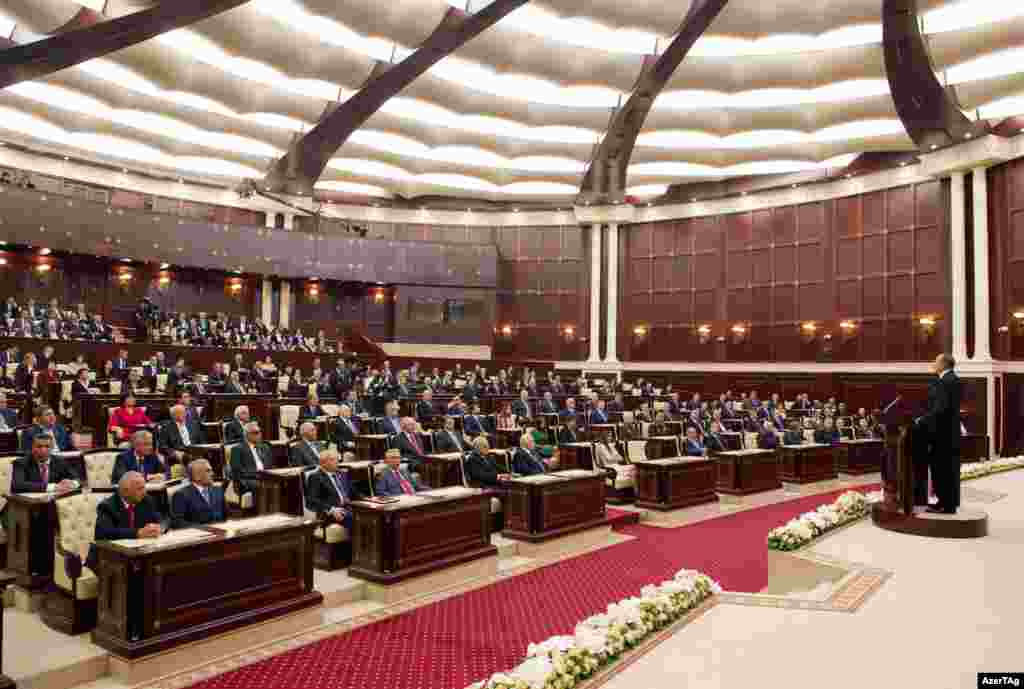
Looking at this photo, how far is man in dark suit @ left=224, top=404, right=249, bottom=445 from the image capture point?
8.12 metres

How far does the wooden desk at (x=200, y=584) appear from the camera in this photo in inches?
165

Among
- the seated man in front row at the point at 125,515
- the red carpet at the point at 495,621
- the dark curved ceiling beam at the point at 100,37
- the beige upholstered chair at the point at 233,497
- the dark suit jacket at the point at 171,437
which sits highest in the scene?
the dark curved ceiling beam at the point at 100,37

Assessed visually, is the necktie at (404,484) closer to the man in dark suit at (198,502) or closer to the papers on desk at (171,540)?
the man in dark suit at (198,502)

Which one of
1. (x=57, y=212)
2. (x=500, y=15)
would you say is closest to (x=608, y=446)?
(x=500, y=15)

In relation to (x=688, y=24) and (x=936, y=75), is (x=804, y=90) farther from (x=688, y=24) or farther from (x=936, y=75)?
(x=688, y=24)

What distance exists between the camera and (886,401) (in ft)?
58.3

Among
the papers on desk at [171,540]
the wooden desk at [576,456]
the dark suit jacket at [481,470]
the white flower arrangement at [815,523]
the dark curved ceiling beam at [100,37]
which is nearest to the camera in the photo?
the papers on desk at [171,540]

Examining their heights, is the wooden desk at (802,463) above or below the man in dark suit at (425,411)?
below

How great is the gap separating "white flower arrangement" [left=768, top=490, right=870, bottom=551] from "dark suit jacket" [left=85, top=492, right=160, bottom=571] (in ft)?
15.2

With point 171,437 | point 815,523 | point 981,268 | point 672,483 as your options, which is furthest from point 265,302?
point 815,523

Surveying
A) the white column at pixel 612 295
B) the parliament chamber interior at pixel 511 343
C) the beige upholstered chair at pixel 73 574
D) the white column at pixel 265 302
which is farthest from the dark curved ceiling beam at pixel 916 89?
the white column at pixel 265 302

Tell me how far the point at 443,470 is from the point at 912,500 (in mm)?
4530

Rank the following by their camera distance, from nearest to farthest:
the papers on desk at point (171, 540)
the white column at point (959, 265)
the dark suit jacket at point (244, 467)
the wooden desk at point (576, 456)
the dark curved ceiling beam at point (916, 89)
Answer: the papers on desk at point (171, 540) < the dark suit jacket at point (244, 467) < the wooden desk at point (576, 456) < the dark curved ceiling beam at point (916, 89) < the white column at point (959, 265)

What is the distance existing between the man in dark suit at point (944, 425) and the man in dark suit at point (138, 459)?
21.8ft
